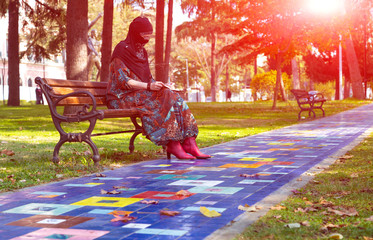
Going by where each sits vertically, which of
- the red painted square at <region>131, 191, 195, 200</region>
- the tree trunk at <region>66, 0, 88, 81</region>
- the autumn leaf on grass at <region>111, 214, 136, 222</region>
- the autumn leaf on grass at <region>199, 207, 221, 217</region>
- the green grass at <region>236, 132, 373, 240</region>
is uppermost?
the tree trunk at <region>66, 0, 88, 81</region>

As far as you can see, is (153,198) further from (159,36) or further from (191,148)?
(159,36)

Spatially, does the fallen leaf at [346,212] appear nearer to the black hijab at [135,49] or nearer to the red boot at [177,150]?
the red boot at [177,150]

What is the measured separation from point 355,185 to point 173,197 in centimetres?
164

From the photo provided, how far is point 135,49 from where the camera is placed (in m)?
7.12

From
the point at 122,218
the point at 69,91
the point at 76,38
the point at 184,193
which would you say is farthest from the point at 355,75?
the point at 122,218

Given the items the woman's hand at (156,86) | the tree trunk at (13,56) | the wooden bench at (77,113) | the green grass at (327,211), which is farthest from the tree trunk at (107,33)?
the green grass at (327,211)

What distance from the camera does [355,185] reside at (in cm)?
476

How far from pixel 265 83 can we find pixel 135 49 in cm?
3188

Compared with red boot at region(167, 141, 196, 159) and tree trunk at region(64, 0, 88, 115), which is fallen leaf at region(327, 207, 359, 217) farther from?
tree trunk at region(64, 0, 88, 115)

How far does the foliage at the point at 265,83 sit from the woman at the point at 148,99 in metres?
31.6

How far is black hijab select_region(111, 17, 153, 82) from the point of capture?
696 centimetres

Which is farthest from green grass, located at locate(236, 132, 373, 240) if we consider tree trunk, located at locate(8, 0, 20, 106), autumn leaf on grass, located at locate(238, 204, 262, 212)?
tree trunk, located at locate(8, 0, 20, 106)

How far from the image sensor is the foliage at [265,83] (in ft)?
125

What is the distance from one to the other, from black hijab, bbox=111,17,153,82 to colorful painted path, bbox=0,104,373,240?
4.08 feet
